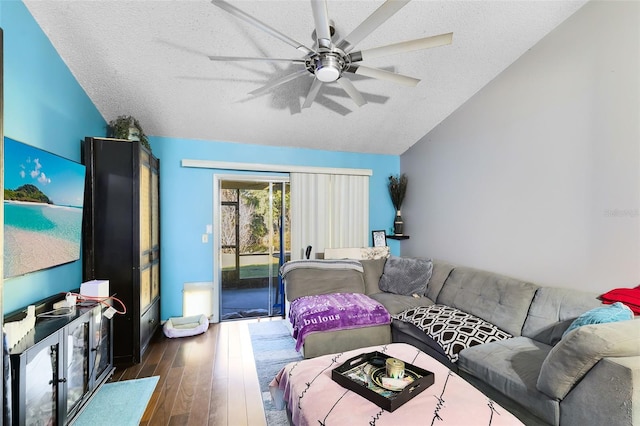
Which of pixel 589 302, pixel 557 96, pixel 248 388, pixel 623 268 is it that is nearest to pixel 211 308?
pixel 248 388

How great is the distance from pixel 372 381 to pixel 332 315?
1.23 metres

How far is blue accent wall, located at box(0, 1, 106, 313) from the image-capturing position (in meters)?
1.76

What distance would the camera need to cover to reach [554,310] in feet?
7.23

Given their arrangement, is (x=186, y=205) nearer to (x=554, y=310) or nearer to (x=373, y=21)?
(x=373, y=21)

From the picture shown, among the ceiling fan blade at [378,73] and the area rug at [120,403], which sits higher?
the ceiling fan blade at [378,73]

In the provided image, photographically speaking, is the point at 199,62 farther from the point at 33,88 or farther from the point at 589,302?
the point at 589,302

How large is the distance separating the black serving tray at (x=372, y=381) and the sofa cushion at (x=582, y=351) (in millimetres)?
607

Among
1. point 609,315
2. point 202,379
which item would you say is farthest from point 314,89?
point 202,379

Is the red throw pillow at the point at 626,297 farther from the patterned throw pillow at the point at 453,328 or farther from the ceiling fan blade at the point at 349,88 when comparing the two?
the ceiling fan blade at the point at 349,88

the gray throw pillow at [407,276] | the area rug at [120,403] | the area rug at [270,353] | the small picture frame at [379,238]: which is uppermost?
the small picture frame at [379,238]

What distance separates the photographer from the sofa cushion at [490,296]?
2416 millimetres

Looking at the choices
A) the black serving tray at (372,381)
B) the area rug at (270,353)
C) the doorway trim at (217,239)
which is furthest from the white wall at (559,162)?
the doorway trim at (217,239)

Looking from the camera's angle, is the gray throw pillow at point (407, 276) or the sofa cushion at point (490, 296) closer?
the sofa cushion at point (490, 296)

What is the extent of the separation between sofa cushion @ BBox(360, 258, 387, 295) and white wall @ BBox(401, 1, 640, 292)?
2.86 feet
